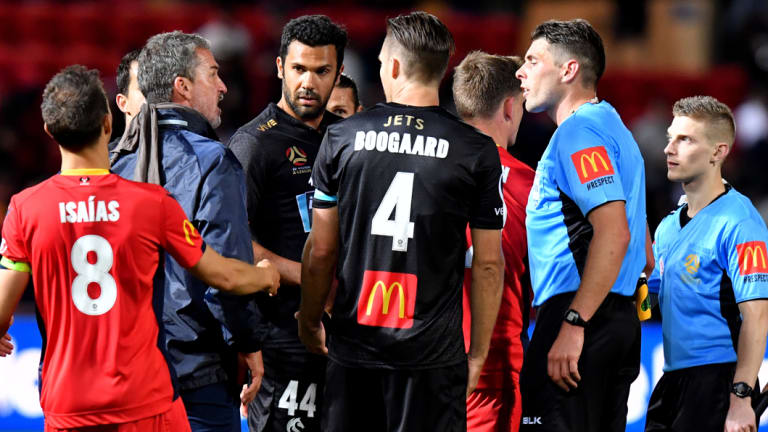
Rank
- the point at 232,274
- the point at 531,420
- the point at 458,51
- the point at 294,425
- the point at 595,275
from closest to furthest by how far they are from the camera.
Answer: the point at 232,274 → the point at 595,275 → the point at 531,420 → the point at 294,425 → the point at 458,51

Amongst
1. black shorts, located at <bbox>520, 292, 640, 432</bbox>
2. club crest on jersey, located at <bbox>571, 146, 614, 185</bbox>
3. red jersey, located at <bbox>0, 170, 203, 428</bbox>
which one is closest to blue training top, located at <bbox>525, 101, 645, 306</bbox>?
club crest on jersey, located at <bbox>571, 146, 614, 185</bbox>

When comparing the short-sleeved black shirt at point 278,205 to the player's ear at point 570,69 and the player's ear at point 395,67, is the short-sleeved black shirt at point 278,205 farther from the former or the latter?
the player's ear at point 570,69

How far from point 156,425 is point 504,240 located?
203 cm

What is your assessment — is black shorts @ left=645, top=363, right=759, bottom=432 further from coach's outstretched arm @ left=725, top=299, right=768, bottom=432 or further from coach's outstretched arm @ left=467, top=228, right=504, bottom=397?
coach's outstretched arm @ left=467, top=228, right=504, bottom=397

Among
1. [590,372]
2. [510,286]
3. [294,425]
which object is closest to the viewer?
[590,372]

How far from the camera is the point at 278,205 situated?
5.22 metres

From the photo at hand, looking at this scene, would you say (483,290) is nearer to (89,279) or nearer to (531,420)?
(531,420)

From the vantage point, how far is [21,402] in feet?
27.4

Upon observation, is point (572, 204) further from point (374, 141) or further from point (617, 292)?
point (374, 141)

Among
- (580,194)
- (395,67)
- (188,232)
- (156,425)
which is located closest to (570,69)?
(580,194)

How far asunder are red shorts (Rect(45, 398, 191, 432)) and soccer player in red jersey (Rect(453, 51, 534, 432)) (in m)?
1.52

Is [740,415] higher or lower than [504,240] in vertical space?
lower

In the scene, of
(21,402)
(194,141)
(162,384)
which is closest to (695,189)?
(194,141)

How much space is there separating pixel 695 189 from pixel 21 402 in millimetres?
5739
